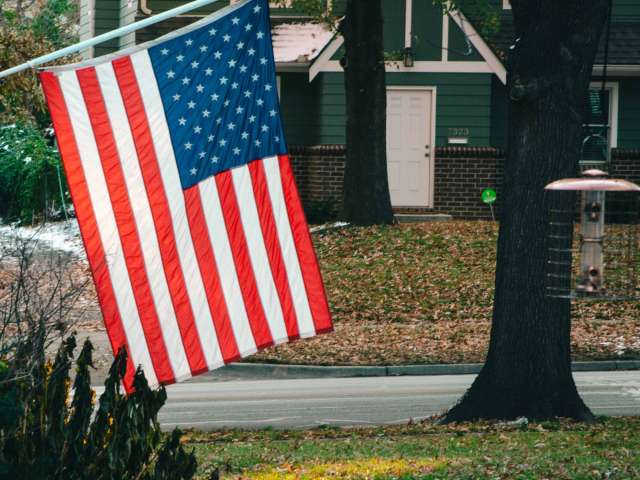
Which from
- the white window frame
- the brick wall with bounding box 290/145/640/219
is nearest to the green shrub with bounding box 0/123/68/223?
the brick wall with bounding box 290/145/640/219

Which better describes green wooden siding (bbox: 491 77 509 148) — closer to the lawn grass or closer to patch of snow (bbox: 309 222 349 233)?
patch of snow (bbox: 309 222 349 233)

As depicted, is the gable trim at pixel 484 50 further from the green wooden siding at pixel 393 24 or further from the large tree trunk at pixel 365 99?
the large tree trunk at pixel 365 99

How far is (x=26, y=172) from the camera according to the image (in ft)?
93.7

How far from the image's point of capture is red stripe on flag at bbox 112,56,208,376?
24.8 ft

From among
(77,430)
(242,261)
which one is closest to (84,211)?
(242,261)

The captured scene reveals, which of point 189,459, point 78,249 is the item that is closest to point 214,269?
point 189,459

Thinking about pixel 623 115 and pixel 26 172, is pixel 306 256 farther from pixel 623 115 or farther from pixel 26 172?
pixel 26 172

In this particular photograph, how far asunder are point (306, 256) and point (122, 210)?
1308 millimetres

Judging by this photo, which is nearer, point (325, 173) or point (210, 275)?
point (210, 275)

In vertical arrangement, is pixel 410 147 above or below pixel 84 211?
below

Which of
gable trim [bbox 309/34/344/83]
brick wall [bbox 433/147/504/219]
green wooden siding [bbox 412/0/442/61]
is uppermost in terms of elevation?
green wooden siding [bbox 412/0/442/61]

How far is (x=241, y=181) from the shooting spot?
7965 mm

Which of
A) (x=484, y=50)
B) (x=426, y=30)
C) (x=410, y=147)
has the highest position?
(x=426, y=30)

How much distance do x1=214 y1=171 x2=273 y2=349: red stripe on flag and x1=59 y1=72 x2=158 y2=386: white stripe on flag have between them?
774 mm
